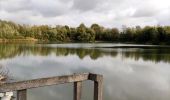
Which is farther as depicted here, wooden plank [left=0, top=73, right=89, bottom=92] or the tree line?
the tree line

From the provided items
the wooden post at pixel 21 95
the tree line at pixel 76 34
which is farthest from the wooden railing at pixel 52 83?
the tree line at pixel 76 34

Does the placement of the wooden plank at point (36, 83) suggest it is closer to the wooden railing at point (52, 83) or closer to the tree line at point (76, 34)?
the wooden railing at point (52, 83)

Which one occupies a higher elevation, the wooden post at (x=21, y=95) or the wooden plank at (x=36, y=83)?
the wooden plank at (x=36, y=83)

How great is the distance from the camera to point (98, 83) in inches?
138

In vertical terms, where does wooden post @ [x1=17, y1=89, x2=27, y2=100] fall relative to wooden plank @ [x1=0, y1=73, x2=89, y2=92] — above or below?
below

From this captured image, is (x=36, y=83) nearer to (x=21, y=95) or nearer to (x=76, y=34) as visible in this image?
(x=21, y=95)

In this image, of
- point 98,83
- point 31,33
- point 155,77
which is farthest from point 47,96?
point 31,33

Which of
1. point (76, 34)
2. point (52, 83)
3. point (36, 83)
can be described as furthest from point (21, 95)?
point (76, 34)

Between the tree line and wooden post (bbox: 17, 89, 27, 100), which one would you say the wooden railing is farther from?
the tree line

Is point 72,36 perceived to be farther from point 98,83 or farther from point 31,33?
point 98,83

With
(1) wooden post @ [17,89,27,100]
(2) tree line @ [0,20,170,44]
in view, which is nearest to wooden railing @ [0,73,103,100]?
(1) wooden post @ [17,89,27,100]

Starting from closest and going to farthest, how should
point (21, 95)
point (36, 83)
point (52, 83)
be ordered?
point (21, 95) → point (36, 83) → point (52, 83)

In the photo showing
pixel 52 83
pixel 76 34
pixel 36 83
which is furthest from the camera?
pixel 76 34

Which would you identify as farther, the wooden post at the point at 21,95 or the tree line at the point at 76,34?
the tree line at the point at 76,34
